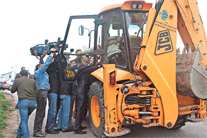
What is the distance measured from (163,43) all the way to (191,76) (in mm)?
784

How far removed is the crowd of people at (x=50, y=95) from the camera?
465 centimetres

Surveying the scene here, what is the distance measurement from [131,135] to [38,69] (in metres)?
2.71

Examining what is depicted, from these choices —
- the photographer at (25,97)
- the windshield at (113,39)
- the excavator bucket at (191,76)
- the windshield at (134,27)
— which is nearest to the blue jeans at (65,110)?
the photographer at (25,97)

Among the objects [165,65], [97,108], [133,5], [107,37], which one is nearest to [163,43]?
[165,65]

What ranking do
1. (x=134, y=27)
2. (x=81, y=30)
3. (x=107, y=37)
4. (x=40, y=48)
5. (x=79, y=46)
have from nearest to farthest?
(x=134, y=27) → (x=107, y=37) → (x=40, y=48) → (x=81, y=30) → (x=79, y=46)

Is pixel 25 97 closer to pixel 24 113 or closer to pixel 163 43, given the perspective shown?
pixel 24 113

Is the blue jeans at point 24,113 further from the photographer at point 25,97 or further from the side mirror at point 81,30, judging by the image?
the side mirror at point 81,30

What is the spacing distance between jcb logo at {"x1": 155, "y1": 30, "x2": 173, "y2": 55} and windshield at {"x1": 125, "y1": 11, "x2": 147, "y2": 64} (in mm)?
566

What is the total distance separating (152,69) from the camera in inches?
153

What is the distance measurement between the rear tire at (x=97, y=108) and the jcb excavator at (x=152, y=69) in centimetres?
2

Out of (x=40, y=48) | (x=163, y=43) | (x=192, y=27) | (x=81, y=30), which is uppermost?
(x=81, y=30)

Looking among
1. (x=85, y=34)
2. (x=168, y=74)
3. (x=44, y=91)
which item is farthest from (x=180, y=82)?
(x=44, y=91)

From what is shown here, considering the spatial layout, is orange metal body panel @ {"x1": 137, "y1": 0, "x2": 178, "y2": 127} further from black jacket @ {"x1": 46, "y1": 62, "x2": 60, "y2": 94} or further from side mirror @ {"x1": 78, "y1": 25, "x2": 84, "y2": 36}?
black jacket @ {"x1": 46, "y1": 62, "x2": 60, "y2": 94}

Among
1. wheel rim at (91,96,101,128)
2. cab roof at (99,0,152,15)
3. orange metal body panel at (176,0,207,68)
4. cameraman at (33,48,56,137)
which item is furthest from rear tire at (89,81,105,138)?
orange metal body panel at (176,0,207,68)
